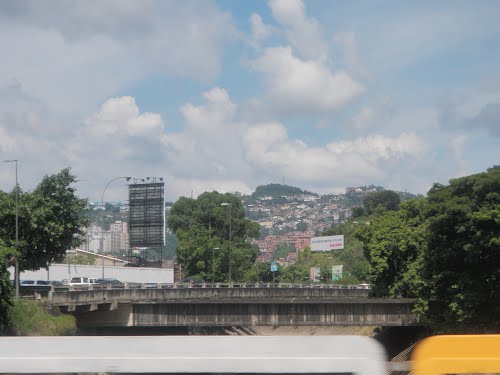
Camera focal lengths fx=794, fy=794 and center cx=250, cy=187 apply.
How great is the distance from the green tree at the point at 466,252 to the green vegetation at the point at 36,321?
22322 mm

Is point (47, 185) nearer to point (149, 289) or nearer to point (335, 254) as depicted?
point (149, 289)

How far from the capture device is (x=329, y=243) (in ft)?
572

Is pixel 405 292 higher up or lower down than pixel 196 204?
lower down

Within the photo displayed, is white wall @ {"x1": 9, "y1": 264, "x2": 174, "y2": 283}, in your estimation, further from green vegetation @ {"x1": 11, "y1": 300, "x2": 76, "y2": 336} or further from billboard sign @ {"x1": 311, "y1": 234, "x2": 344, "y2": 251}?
billboard sign @ {"x1": 311, "y1": 234, "x2": 344, "y2": 251}

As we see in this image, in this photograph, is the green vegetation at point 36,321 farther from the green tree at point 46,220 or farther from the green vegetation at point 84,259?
the green vegetation at point 84,259

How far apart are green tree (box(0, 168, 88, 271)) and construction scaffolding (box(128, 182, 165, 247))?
188ft

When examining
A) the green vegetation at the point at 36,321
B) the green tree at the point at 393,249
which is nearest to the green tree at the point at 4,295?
the green vegetation at the point at 36,321

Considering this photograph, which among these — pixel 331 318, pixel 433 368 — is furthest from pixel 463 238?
pixel 433 368

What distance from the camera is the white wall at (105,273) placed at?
95.9m

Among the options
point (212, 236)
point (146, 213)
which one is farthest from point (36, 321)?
point (212, 236)

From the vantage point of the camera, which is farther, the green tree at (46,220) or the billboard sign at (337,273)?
the billboard sign at (337,273)

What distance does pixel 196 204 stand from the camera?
152000 mm

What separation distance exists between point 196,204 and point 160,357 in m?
145

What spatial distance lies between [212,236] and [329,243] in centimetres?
4694
